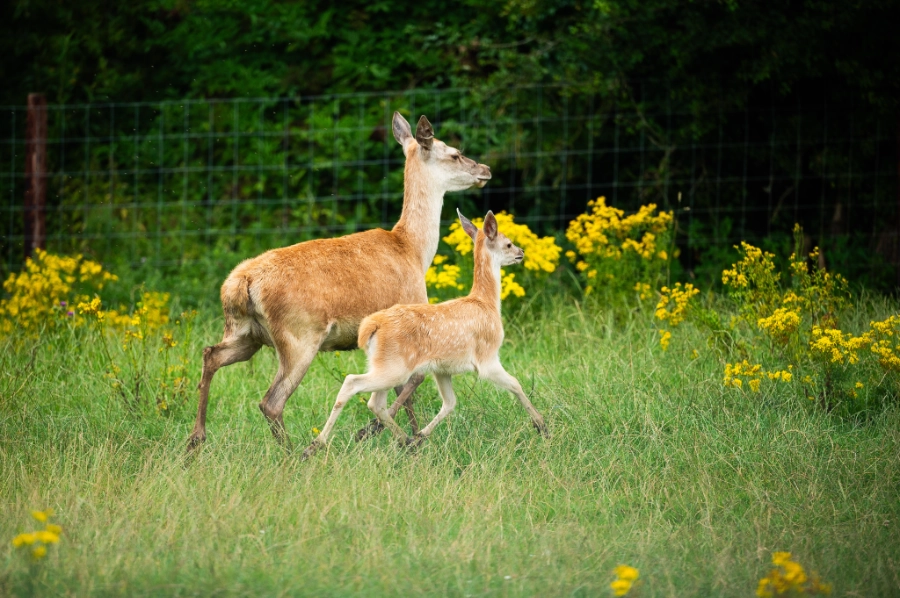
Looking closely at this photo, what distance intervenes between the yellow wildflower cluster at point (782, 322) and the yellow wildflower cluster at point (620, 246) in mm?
1901

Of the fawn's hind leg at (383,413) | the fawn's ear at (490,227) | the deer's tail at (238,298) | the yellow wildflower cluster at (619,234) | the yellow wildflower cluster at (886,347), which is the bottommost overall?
the fawn's hind leg at (383,413)

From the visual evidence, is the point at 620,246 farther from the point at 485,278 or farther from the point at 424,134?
the point at 485,278

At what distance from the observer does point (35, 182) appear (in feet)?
30.2

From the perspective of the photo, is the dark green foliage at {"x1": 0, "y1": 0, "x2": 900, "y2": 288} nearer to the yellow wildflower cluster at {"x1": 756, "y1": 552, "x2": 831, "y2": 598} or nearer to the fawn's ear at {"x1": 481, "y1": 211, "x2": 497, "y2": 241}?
the fawn's ear at {"x1": 481, "y1": 211, "x2": 497, "y2": 241}

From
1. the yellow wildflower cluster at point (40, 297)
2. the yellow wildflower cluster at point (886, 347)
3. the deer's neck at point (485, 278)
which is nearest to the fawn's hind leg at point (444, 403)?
the deer's neck at point (485, 278)

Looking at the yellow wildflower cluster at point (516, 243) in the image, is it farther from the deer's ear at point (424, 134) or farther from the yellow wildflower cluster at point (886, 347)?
the yellow wildflower cluster at point (886, 347)

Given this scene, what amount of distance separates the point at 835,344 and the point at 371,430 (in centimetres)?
247

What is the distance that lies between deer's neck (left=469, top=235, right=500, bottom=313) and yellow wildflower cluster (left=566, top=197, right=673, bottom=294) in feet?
6.83

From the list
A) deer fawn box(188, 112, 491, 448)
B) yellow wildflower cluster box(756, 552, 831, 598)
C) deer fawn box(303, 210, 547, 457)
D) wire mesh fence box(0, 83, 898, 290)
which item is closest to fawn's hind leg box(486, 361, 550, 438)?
deer fawn box(303, 210, 547, 457)

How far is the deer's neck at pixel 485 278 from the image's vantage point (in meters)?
5.91

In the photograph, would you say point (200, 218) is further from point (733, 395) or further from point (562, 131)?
point (733, 395)

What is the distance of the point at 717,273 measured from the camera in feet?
31.2

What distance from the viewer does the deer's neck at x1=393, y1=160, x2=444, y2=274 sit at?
21.0 ft

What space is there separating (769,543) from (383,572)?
1509 mm
